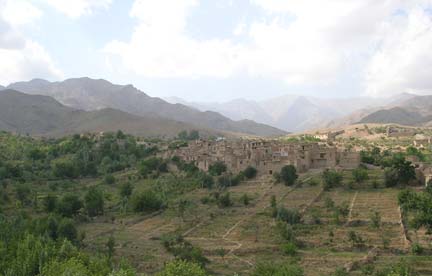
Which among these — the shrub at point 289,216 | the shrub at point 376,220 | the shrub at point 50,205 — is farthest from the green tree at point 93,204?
the shrub at point 376,220

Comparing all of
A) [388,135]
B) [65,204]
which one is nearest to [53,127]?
[388,135]

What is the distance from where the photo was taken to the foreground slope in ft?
383

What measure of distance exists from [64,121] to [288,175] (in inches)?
3922

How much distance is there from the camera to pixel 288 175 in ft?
137

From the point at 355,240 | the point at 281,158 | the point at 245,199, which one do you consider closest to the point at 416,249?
the point at 355,240

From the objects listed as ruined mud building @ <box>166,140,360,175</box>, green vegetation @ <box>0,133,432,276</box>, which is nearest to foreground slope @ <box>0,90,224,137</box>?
ruined mud building @ <box>166,140,360,175</box>

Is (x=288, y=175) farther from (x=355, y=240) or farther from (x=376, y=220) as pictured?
(x=355, y=240)

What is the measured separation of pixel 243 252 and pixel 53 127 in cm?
10910

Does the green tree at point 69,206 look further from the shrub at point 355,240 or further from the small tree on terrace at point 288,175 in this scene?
the shrub at point 355,240

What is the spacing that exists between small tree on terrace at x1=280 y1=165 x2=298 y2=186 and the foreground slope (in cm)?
7193

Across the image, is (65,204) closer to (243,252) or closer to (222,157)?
(243,252)

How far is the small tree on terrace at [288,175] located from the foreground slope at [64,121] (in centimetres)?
7193

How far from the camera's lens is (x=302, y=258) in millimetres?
23781

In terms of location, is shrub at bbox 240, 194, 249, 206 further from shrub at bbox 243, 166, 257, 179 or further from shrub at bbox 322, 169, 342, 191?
shrub at bbox 243, 166, 257, 179
